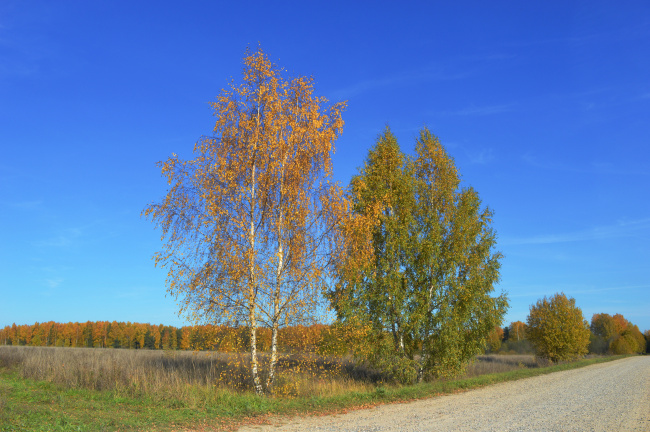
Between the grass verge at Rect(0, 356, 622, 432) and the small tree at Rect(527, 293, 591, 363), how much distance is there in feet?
113

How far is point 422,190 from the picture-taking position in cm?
2205

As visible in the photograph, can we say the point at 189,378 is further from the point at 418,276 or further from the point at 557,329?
the point at 557,329

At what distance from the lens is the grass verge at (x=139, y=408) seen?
10031mm

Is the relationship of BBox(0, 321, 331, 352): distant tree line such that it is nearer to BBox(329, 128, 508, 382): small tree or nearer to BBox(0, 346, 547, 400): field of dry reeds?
BBox(0, 346, 547, 400): field of dry reeds

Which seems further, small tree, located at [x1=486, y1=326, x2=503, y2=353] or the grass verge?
small tree, located at [x1=486, y1=326, x2=503, y2=353]

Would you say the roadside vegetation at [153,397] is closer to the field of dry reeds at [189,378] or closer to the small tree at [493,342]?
the field of dry reeds at [189,378]

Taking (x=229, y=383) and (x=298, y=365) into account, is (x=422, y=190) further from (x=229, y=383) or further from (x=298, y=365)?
(x=229, y=383)

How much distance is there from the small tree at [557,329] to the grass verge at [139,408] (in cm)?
3437

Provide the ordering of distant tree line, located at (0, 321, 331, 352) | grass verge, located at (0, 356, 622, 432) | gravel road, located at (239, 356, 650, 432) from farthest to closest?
distant tree line, located at (0, 321, 331, 352) < gravel road, located at (239, 356, 650, 432) < grass verge, located at (0, 356, 622, 432)

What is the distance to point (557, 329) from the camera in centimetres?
4394

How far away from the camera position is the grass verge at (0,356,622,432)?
10.0 m


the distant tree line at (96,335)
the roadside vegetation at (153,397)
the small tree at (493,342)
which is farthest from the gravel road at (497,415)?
the distant tree line at (96,335)

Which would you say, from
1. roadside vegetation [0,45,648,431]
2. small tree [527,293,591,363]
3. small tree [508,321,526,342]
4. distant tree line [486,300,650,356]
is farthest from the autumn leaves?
small tree [508,321,526,342]

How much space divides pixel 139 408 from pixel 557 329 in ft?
145
